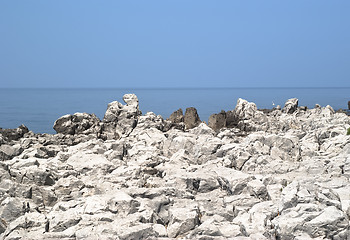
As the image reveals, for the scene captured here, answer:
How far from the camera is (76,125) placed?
53.2 m

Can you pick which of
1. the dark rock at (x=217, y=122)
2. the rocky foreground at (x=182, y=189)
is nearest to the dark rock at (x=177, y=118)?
the dark rock at (x=217, y=122)

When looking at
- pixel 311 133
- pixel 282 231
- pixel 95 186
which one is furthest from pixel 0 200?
pixel 311 133

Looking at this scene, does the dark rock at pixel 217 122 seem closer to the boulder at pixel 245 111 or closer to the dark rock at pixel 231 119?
the dark rock at pixel 231 119

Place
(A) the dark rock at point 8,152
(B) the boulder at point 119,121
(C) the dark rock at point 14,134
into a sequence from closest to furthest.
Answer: (A) the dark rock at point 8,152, (C) the dark rock at point 14,134, (B) the boulder at point 119,121

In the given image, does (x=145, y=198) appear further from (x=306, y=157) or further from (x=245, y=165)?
(x=306, y=157)

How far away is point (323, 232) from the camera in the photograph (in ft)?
61.7

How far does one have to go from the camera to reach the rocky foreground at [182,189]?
65.6ft

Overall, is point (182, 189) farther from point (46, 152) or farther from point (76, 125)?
point (76, 125)

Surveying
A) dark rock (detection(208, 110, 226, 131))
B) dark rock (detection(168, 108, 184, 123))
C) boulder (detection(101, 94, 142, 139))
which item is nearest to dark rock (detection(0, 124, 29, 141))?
boulder (detection(101, 94, 142, 139))

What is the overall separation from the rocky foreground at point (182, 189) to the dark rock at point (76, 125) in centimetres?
776

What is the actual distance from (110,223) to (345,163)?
16.4 metres

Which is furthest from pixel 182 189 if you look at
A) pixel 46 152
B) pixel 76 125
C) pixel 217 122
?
pixel 217 122

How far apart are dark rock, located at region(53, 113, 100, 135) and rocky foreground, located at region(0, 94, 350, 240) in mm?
7764

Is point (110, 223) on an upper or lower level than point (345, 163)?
lower
